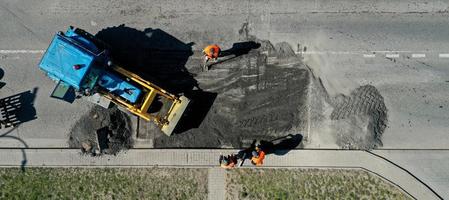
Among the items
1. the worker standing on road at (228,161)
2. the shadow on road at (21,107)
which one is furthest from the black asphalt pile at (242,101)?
the shadow on road at (21,107)

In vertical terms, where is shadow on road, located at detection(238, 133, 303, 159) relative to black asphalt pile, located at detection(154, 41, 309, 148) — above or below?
below

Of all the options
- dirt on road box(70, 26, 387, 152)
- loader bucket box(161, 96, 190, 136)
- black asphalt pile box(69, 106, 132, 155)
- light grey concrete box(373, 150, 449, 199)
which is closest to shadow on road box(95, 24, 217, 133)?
dirt on road box(70, 26, 387, 152)

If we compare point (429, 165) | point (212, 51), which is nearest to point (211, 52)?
point (212, 51)

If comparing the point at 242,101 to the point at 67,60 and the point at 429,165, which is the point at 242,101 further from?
the point at 429,165

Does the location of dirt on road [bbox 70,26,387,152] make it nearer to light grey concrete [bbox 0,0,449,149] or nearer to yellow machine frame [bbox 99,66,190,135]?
light grey concrete [bbox 0,0,449,149]

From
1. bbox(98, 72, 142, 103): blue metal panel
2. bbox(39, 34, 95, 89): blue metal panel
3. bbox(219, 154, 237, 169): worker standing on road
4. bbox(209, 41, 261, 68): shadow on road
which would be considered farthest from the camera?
bbox(209, 41, 261, 68): shadow on road

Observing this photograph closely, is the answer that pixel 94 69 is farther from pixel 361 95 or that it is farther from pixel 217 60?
pixel 361 95

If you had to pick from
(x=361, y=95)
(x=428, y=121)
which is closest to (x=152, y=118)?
(x=361, y=95)

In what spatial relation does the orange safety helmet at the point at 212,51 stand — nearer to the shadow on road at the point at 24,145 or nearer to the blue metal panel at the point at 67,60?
the blue metal panel at the point at 67,60
